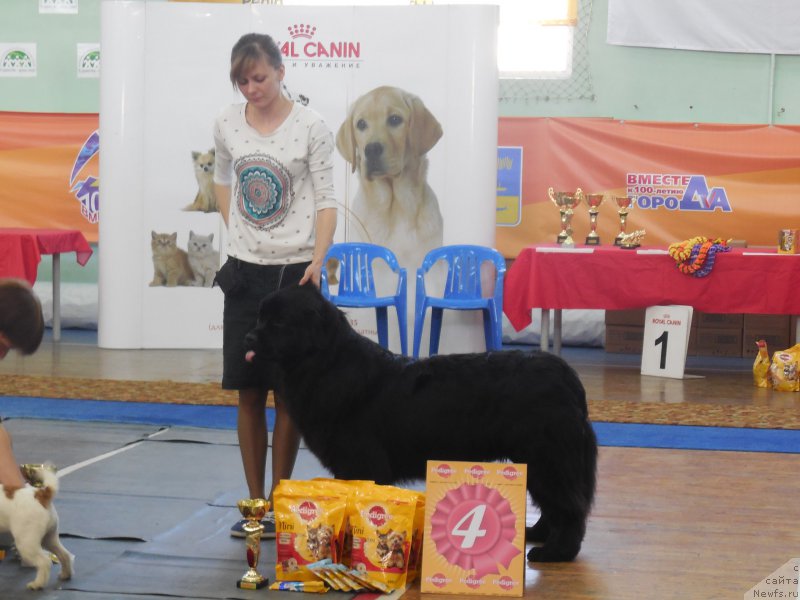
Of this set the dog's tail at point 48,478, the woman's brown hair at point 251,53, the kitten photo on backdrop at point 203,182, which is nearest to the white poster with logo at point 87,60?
the kitten photo on backdrop at point 203,182

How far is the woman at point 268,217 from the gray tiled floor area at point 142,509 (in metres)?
0.23

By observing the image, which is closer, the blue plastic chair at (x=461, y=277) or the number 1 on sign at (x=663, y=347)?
the number 1 on sign at (x=663, y=347)

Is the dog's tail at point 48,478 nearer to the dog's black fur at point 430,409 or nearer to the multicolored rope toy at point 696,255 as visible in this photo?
the dog's black fur at point 430,409

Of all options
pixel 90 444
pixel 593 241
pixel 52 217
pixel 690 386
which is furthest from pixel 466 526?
pixel 52 217

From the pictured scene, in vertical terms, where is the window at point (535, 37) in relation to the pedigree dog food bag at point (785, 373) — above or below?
above

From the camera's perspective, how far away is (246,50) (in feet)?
10.3

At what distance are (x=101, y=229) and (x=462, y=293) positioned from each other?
243 centimetres

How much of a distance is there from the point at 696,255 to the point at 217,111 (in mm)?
3135

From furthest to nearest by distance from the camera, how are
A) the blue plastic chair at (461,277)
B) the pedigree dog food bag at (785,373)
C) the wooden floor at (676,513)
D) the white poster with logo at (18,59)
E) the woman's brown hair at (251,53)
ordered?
the white poster with logo at (18,59)
the blue plastic chair at (461,277)
the pedigree dog food bag at (785,373)
the woman's brown hair at (251,53)
the wooden floor at (676,513)

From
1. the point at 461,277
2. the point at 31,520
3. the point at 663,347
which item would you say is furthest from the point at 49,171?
the point at 31,520

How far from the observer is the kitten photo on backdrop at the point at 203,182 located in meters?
6.95

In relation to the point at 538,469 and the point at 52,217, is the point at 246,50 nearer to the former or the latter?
the point at 538,469

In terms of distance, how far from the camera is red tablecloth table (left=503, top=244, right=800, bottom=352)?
6098 millimetres

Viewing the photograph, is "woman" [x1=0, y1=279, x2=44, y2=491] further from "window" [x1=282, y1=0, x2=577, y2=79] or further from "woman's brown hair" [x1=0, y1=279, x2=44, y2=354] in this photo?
"window" [x1=282, y1=0, x2=577, y2=79]
